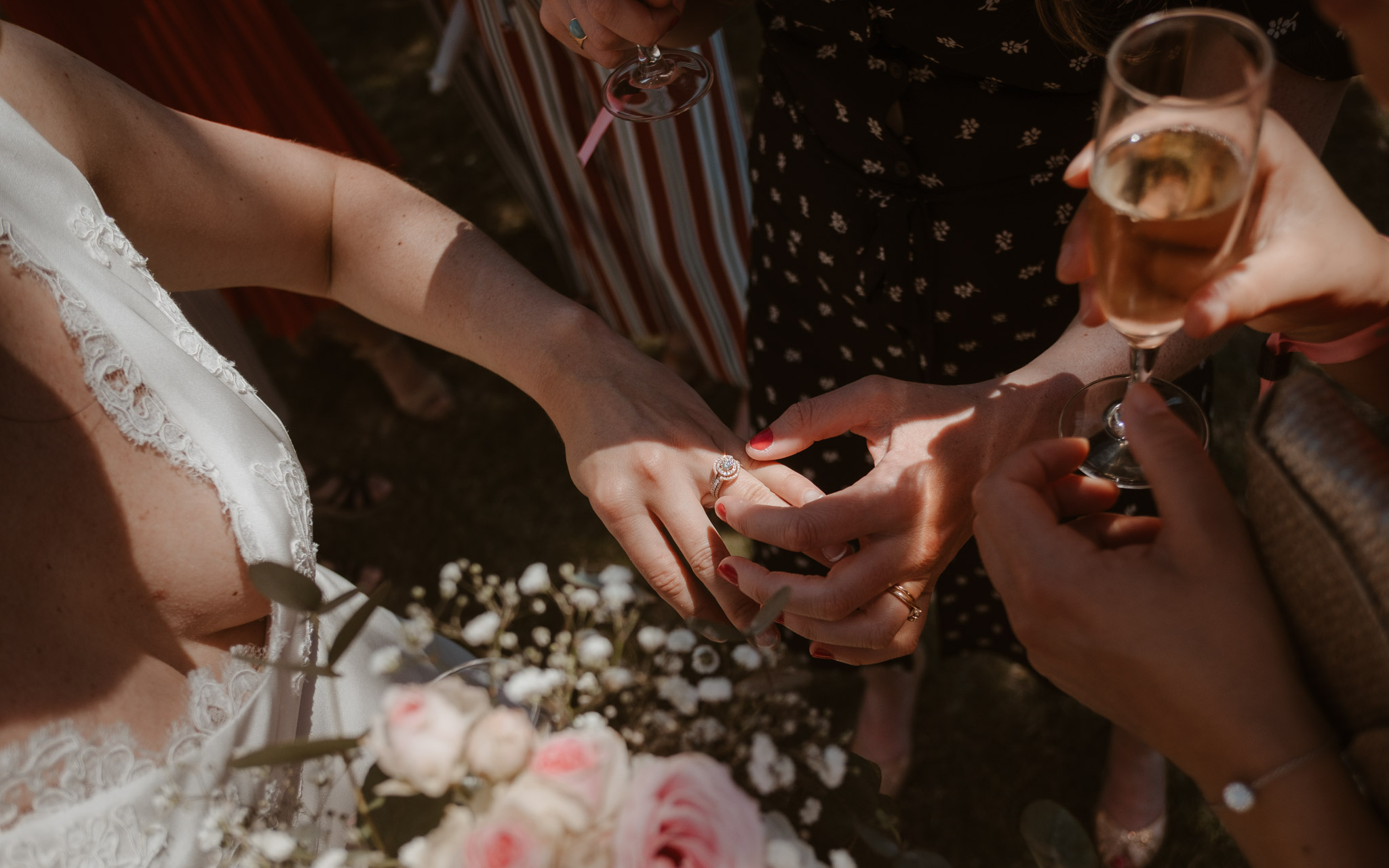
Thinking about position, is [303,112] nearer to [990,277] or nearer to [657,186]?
[657,186]

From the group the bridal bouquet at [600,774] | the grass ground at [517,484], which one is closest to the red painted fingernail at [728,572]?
the bridal bouquet at [600,774]

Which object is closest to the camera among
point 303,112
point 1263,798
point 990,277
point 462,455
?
point 1263,798

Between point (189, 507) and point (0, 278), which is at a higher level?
point (0, 278)

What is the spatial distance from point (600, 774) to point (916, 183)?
1303 mm

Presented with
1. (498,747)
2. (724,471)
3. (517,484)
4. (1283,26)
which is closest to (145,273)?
(724,471)

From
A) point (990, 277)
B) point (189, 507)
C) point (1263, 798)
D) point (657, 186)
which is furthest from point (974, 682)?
point (189, 507)

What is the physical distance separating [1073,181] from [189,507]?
1.20 m

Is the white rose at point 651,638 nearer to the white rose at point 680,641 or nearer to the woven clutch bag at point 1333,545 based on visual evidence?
the white rose at point 680,641

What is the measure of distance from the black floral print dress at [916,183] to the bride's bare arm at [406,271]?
0.52 meters

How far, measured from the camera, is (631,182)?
2793mm

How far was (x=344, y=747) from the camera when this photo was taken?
72 cm

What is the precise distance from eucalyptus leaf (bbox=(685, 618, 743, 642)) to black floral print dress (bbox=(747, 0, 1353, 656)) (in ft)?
3.36

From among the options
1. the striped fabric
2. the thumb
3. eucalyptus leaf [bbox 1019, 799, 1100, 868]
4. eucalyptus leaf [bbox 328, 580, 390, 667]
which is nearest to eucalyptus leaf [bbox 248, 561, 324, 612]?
eucalyptus leaf [bbox 328, 580, 390, 667]

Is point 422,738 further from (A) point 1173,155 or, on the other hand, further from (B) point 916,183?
(B) point 916,183
